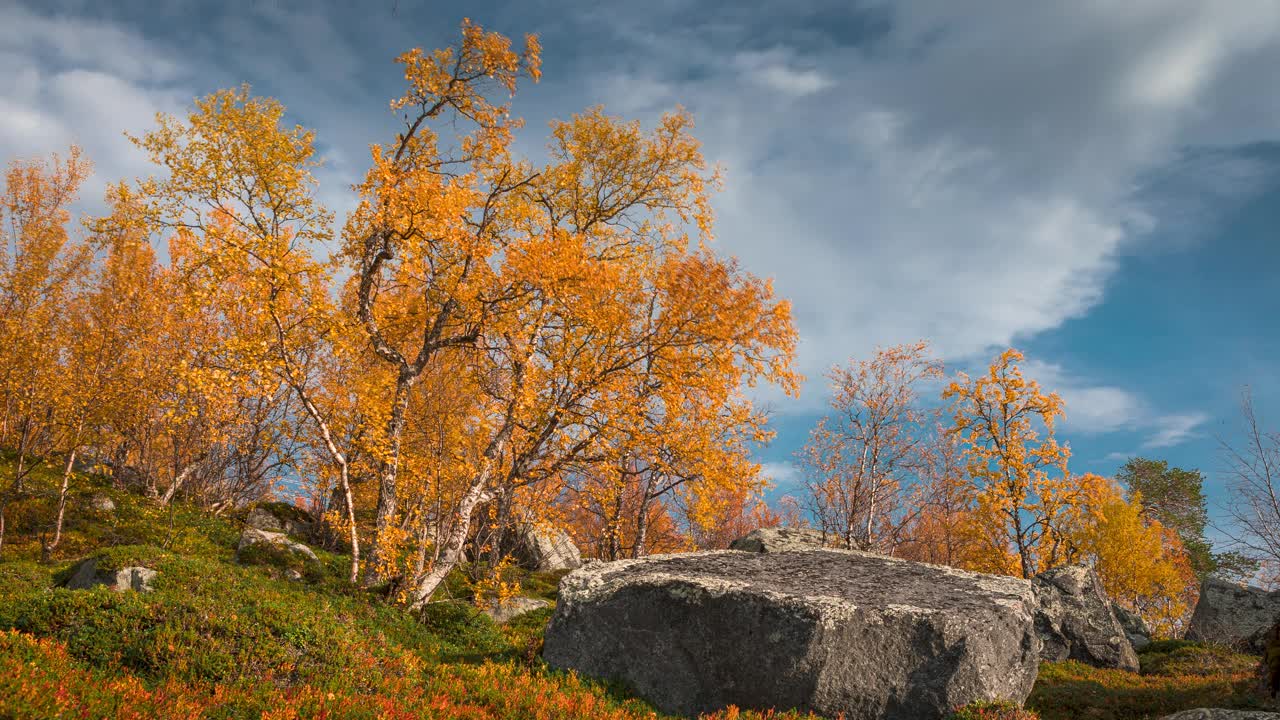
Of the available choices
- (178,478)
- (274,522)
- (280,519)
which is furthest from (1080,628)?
(178,478)

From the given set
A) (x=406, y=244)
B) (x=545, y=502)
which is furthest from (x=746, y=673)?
(x=406, y=244)

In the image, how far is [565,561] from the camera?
1240 inches

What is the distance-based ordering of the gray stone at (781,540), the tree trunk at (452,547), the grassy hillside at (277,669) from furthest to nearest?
the gray stone at (781,540) < the tree trunk at (452,547) < the grassy hillside at (277,669)

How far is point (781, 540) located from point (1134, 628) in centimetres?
1143

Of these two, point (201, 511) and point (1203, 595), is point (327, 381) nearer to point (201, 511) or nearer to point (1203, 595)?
point (201, 511)

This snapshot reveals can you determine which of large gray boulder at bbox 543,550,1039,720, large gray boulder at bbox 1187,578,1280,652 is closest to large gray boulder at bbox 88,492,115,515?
large gray boulder at bbox 543,550,1039,720

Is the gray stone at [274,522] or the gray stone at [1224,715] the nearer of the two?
the gray stone at [1224,715]

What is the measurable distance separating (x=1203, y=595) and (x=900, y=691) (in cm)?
1991

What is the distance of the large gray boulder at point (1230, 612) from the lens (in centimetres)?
2145

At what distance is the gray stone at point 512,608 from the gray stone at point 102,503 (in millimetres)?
15194

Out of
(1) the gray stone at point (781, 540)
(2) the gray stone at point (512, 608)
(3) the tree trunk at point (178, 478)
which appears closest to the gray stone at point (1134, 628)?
(1) the gray stone at point (781, 540)

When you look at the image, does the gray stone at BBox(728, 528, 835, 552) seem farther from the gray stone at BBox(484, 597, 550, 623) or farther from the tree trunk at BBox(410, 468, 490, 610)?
the tree trunk at BBox(410, 468, 490, 610)

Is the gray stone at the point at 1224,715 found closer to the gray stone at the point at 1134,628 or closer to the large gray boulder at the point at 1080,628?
the large gray boulder at the point at 1080,628

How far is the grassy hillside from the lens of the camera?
740cm
